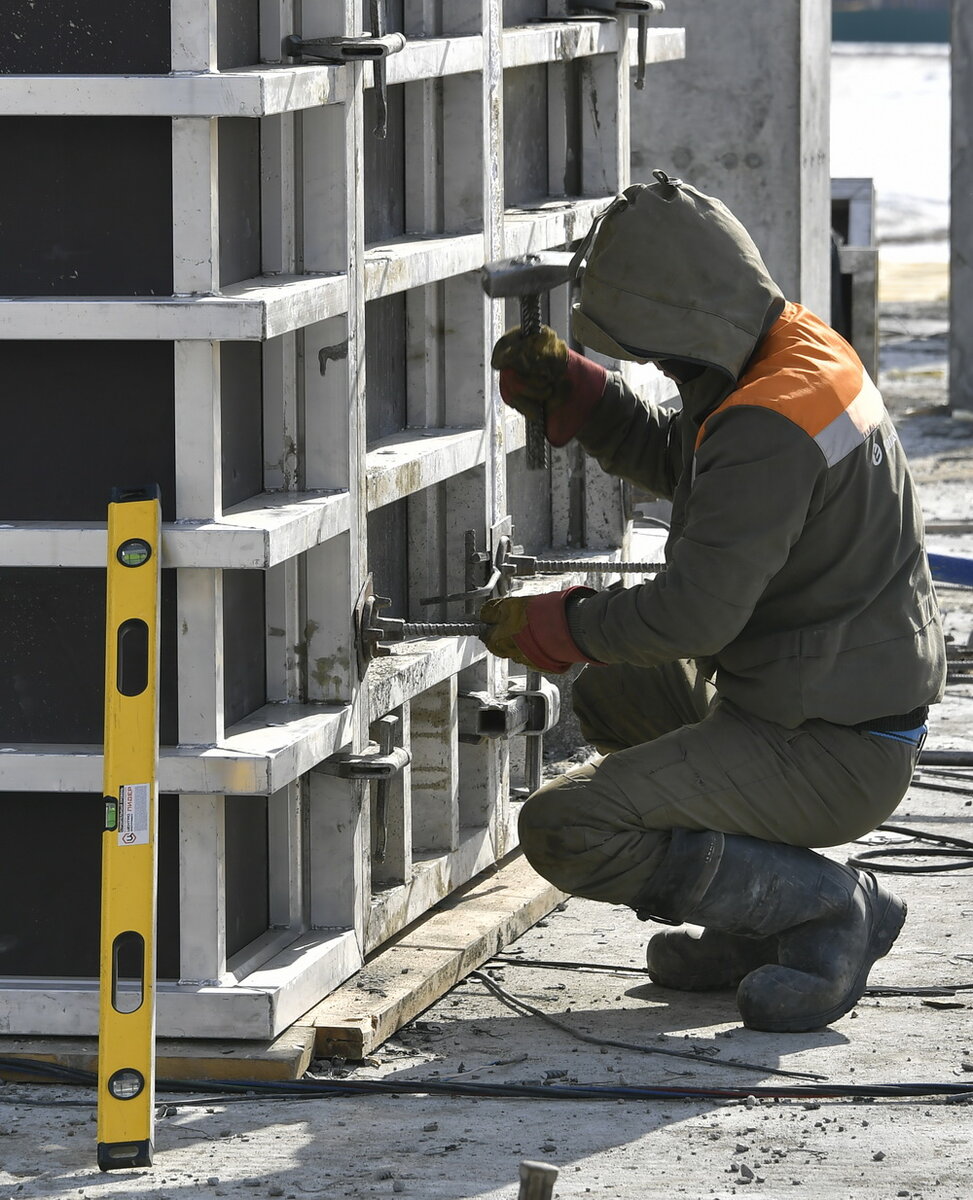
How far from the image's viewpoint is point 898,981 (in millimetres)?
4289

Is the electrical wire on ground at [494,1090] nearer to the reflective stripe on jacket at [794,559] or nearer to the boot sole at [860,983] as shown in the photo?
the boot sole at [860,983]

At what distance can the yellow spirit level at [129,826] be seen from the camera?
3.32 metres

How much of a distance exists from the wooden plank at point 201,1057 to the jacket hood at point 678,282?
143 centimetres

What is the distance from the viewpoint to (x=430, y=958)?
422cm

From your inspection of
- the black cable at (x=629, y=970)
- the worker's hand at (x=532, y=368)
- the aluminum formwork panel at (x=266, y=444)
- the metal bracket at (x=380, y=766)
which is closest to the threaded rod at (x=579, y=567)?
the aluminum formwork panel at (x=266, y=444)

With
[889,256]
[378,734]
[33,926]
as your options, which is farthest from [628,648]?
[889,256]

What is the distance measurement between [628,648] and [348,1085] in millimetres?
927

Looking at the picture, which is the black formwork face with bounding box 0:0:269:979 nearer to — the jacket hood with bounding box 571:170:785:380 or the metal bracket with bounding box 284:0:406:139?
the metal bracket with bounding box 284:0:406:139

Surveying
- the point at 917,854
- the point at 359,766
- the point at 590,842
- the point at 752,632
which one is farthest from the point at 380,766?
the point at 917,854

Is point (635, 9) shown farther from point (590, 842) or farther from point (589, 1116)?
point (589, 1116)

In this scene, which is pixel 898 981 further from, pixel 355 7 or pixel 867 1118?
pixel 355 7

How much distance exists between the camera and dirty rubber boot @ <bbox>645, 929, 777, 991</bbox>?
4234 mm

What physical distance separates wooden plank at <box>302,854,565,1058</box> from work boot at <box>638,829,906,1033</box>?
1.51ft

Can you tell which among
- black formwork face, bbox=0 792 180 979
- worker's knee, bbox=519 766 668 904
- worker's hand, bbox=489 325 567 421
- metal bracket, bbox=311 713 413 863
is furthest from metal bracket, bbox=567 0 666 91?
black formwork face, bbox=0 792 180 979
